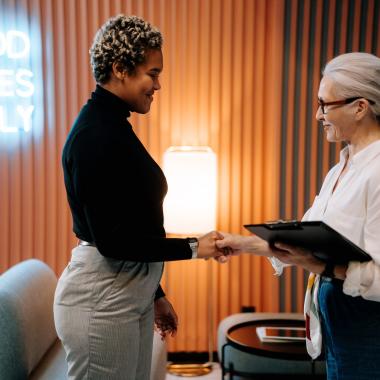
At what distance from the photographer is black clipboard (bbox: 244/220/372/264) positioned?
1417 millimetres

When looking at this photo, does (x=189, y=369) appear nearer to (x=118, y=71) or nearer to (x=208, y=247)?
(x=208, y=247)

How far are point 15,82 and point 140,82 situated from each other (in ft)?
7.50

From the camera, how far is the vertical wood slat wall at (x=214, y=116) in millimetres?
3764

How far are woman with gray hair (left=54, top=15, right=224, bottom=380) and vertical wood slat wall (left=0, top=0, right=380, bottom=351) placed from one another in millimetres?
2055

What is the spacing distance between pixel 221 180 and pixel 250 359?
1413 mm

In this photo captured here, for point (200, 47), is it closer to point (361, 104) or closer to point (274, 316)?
point (274, 316)

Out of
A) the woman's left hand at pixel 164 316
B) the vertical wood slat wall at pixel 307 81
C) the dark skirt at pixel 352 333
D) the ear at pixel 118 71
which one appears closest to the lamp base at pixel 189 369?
the vertical wood slat wall at pixel 307 81

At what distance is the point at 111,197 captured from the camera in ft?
5.11

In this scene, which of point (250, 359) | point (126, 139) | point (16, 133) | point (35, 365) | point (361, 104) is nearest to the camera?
point (126, 139)

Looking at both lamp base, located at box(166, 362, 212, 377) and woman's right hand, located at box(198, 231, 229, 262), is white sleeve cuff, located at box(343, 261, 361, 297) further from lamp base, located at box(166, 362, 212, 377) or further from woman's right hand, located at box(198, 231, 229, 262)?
lamp base, located at box(166, 362, 212, 377)

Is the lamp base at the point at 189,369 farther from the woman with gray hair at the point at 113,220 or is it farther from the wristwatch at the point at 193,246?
the wristwatch at the point at 193,246

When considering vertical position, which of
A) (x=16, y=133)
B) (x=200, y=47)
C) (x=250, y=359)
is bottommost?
(x=250, y=359)

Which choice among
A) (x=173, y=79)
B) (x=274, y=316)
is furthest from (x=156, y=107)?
(x=274, y=316)

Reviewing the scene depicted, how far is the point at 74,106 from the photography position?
3.78 meters
